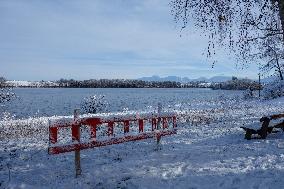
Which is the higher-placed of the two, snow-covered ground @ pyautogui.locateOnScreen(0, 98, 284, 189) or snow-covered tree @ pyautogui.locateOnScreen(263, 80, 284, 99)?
snow-covered tree @ pyautogui.locateOnScreen(263, 80, 284, 99)

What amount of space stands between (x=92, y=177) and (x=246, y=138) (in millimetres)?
7380

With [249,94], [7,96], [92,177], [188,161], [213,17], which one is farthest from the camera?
[249,94]

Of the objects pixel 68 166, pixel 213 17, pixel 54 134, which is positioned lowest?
pixel 68 166

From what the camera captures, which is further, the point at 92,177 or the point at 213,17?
the point at 92,177

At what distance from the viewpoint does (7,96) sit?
3784cm

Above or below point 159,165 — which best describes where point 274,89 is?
above

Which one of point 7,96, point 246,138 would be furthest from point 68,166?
point 7,96

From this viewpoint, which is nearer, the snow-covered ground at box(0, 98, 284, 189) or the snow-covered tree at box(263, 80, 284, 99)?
the snow-covered ground at box(0, 98, 284, 189)

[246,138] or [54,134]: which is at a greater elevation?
[54,134]

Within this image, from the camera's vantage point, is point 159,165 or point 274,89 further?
point 274,89

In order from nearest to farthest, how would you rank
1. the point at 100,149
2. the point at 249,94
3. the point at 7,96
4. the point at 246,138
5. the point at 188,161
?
1. the point at 188,161
2. the point at 100,149
3. the point at 246,138
4. the point at 7,96
5. the point at 249,94

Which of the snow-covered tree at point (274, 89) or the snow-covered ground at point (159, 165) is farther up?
the snow-covered tree at point (274, 89)

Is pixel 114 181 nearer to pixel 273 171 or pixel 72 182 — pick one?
pixel 72 182

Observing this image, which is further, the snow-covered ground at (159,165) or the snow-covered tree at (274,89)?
the snow-covered tree at (274,89)
